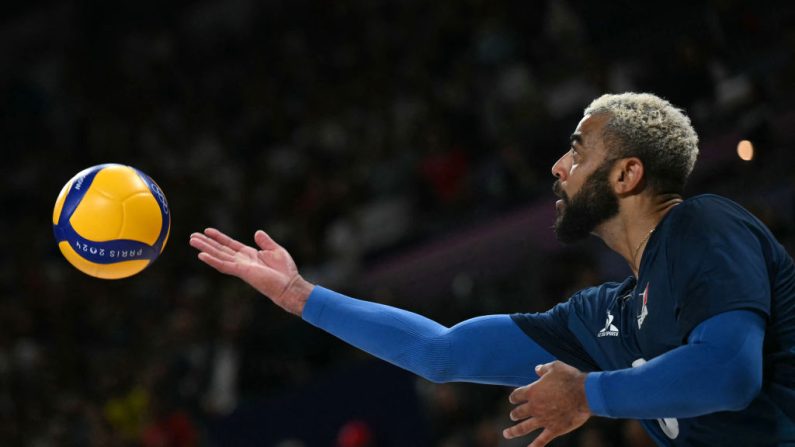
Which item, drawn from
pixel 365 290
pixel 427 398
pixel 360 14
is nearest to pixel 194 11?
pixel 360 14

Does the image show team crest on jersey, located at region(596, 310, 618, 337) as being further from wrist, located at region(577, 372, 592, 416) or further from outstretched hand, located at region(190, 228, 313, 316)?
outstretched hand, located at region(190, 228, 313, 316)

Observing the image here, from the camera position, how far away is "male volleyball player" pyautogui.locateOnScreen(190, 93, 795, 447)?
3.46m

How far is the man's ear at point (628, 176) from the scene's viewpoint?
4.14 m

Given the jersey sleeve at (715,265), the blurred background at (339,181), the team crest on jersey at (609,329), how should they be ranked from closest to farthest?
the jersey sleeve at (715,265), the team crest on jersey at (609,329), the blurred background at (339,181)

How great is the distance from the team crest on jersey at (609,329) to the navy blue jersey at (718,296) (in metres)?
0.12

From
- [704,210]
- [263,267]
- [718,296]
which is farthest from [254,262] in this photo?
[718,296]

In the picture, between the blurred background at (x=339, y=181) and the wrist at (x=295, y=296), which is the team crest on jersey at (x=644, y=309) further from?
the blurred background at (x=339, y=181)

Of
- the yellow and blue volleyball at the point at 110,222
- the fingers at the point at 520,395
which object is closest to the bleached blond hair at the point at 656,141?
the fingers at the point at 520,395

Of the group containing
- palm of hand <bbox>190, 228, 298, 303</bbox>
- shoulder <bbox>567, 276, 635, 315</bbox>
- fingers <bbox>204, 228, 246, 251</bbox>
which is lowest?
shoulder <bbox>567, 276, 635, 315</bbox>

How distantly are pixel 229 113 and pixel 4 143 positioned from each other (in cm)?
484

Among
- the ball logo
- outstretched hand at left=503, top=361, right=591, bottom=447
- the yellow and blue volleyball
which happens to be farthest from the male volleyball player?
the ball logo

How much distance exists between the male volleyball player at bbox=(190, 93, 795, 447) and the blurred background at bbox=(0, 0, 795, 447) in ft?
11.4

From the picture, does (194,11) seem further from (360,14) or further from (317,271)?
(317,271)

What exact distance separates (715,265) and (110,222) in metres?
3.16
